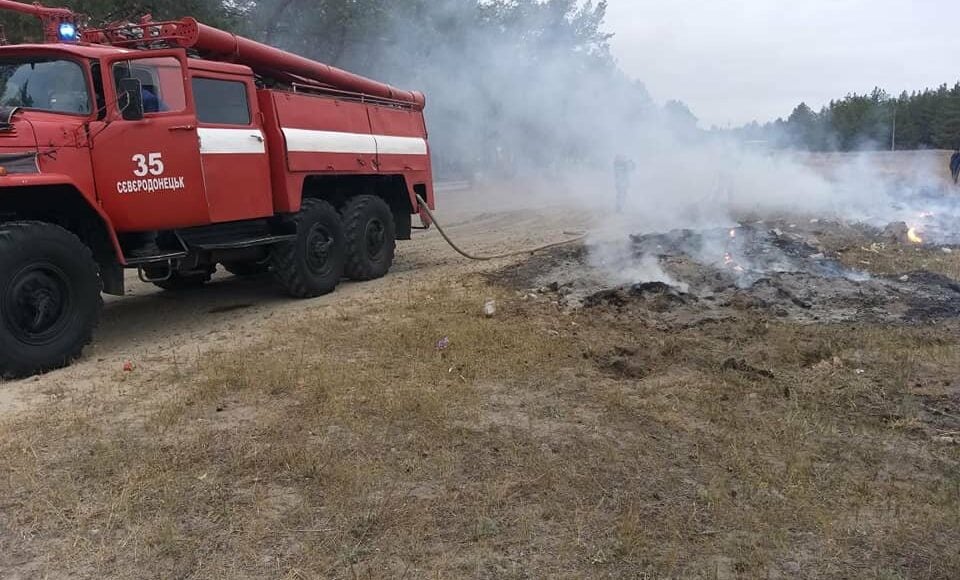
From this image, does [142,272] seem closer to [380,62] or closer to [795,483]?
[795,483]

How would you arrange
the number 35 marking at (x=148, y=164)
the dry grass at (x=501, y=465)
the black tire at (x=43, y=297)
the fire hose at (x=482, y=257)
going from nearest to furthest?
the dry grass at (x=501, y=465)
the black tire at (x=43, y=297)
the number 35 marking at (x=148, y=164)
the fire hose at (x=482, y=257)

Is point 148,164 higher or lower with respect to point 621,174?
higher

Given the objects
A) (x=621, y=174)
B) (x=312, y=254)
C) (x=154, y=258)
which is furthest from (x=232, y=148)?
(x=621, y=174)

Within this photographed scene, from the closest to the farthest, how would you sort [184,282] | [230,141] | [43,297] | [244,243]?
[43,297] → [230,141] → [244,243] → [184,282]

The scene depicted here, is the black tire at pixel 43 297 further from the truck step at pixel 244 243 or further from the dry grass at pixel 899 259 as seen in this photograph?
the dry grass at pixel 899 259

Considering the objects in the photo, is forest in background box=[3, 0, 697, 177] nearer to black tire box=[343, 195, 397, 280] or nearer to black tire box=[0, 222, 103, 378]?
black tire box=[343, 195, 397, 280]

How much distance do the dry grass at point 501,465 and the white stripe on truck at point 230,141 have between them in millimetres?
2063

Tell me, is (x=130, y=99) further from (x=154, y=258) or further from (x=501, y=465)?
(x=501, y=465)

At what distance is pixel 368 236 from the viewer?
9.31 metres

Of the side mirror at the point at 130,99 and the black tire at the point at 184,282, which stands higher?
the side mirror at the point at 130,99

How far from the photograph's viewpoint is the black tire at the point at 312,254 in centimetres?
790

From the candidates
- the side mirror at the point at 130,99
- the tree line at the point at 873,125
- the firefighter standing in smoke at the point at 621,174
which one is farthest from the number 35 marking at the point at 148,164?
the tree line at the point at 873,125

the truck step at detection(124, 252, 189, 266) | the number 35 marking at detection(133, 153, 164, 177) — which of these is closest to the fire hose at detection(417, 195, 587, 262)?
the truck step at detection(124, 252, 189, 266)

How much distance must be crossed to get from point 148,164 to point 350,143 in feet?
9.43
